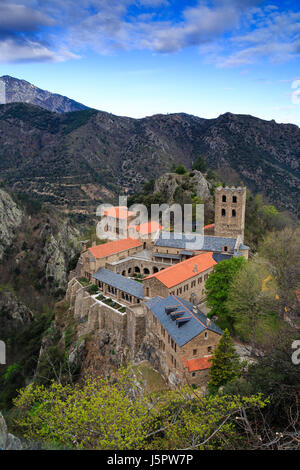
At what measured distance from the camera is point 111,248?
42281mm

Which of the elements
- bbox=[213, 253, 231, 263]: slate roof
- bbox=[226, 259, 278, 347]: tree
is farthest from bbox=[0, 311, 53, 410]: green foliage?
bbox=[226, 259, 278, 347]: tree

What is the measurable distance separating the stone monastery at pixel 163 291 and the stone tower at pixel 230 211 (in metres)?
0.14

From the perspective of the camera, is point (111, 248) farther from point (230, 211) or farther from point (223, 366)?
point (223, 366)

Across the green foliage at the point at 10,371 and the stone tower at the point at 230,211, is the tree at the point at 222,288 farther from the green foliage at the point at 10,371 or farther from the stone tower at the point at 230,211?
the green foliage at the point at 10,371

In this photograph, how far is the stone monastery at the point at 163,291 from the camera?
22641mm

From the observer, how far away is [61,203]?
11862cm

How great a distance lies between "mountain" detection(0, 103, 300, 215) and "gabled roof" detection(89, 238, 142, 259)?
205ft

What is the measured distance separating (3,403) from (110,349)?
20.3 m

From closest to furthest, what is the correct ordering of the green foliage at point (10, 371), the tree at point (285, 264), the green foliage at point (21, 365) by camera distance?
the tree at point (285, 264) → the green foliage at point (21, 365) → the green foliage at point (10, 371)

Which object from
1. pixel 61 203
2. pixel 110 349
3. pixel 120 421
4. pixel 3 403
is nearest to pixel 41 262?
pixel 61 203

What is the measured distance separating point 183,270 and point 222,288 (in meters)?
5.79

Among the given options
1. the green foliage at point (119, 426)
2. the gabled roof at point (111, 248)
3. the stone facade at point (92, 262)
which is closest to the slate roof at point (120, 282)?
the stone facade at point (92, 262)

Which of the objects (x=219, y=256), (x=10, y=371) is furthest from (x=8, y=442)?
(x=10, y=371)
